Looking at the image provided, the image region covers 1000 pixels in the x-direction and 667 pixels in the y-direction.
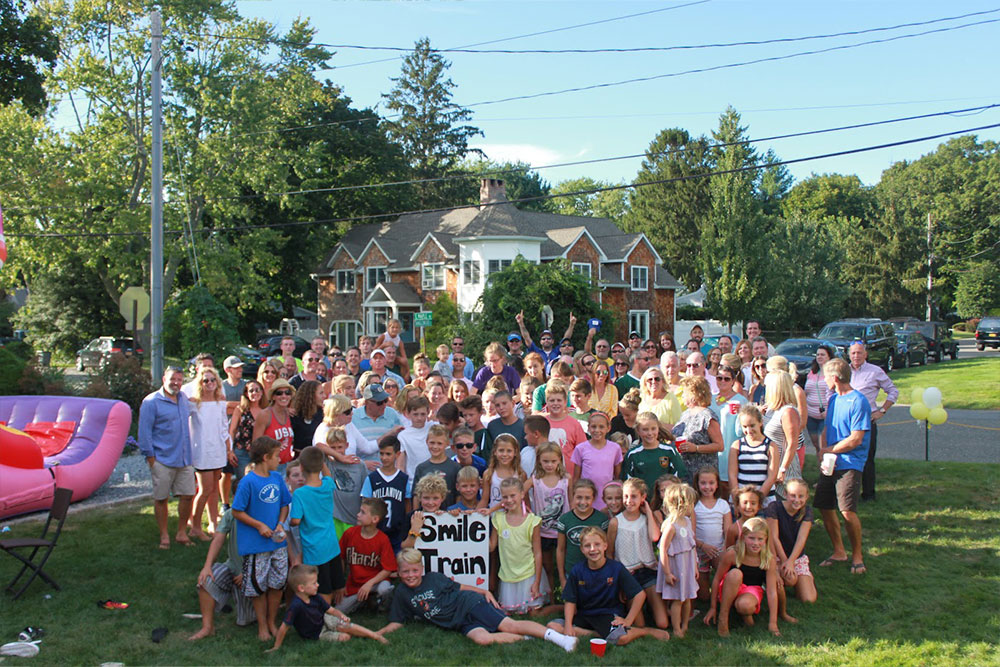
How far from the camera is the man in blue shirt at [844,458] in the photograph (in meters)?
6.50

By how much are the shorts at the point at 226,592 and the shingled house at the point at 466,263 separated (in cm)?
2995

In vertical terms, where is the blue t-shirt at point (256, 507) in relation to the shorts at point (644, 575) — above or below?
above

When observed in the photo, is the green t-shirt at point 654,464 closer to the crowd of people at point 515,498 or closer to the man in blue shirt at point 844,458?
the crowd of people at point 515,498

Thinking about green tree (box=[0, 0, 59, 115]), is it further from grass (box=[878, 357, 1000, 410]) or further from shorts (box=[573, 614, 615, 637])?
grass (box=[878, 357, 1000, 410])

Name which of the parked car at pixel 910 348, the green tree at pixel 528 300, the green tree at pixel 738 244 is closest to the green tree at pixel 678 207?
the green tree at pixel 738 244

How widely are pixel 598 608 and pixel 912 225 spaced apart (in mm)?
52801

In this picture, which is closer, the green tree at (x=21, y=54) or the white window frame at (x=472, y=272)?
the green tree at (x=21, y=54)

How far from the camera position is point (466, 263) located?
36.9 meters

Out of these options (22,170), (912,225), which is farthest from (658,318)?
(22,170)

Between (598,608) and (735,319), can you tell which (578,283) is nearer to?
(735,319)

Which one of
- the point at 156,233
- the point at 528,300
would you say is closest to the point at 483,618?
the point at 156,233

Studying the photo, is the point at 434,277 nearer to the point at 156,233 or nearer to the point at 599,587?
the point at 156,233

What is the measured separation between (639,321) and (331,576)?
36351mm

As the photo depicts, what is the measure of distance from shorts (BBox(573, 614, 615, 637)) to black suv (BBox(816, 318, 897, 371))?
2124 centimetres
